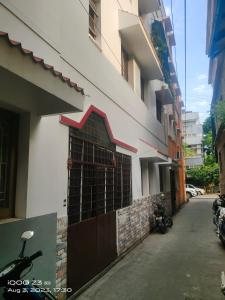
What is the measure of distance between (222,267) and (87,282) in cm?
302

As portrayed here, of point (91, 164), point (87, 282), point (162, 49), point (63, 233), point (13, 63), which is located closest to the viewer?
point (13, 63)

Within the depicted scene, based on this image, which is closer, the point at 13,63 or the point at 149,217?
the point at 13,63

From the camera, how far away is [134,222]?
8.56 m

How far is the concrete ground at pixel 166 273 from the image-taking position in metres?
4.84

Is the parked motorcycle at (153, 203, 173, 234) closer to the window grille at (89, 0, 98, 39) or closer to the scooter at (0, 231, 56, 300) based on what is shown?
the window grille at (89, 0, 98, 39)

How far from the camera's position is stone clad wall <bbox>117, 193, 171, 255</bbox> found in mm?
7293

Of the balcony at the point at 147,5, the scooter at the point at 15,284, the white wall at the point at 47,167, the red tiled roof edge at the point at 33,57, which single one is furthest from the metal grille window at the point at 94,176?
the balcony at the point at 147,5

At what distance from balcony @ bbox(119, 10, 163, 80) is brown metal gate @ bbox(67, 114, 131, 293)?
3829 mm

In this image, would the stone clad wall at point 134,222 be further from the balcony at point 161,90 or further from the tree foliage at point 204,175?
the tree foliage at point 204,175

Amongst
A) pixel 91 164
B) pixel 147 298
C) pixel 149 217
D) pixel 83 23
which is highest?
pixel 83 23

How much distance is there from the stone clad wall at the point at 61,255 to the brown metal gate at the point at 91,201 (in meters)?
0.14

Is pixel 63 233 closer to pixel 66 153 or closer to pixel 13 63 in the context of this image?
pixel 66 153

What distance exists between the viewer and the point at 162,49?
1470 cm

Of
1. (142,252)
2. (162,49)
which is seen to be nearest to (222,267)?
(142,252)
